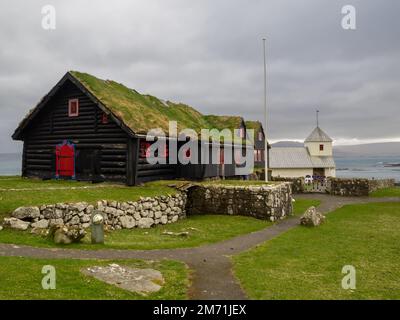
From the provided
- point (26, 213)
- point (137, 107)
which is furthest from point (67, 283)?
point (137, 107)

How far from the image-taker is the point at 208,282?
10852mm

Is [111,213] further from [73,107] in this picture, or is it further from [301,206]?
[301,206]

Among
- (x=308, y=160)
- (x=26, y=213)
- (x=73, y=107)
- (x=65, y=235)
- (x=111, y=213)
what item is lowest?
(x=65, y=235)

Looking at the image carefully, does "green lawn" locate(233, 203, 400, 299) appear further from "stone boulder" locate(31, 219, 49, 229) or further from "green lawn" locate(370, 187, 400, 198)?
"green lawn" locate(370, 187, 400, 198)

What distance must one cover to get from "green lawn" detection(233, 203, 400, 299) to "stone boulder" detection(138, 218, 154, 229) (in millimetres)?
7300

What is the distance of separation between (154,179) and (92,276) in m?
16.7

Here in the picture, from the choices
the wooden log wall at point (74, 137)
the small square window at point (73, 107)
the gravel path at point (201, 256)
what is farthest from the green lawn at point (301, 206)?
the small square window at point (73, 107)

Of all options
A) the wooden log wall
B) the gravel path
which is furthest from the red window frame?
the gravel path

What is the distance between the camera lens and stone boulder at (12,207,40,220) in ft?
52.4

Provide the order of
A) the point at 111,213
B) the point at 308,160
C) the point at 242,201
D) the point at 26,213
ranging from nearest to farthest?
the point at 26,213 → the point at 111,213 → the point at 242,201 → the point at 308,160

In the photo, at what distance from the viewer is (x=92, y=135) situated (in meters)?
26.6

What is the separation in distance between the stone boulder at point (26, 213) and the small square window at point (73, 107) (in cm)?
1257

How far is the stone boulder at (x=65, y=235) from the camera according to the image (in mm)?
14055

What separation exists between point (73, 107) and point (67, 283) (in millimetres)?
20001
